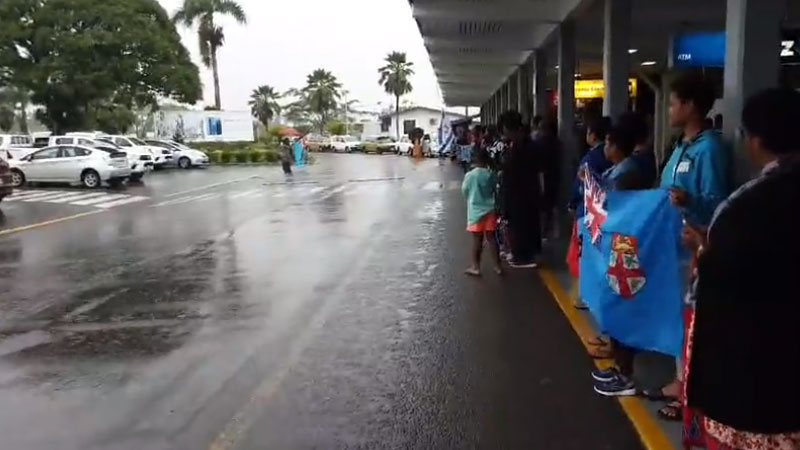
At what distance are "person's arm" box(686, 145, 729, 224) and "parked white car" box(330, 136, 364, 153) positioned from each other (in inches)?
2791

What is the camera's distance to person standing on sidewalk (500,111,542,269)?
9812 mm

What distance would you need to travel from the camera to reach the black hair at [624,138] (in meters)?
5.70

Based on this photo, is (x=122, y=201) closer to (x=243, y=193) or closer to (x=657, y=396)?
(x=243, y=193)

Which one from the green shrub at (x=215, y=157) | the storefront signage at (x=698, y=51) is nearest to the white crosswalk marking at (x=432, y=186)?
the storefront signage at (x=698, y=51)

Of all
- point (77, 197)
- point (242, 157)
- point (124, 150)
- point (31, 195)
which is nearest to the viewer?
point (77, 197)

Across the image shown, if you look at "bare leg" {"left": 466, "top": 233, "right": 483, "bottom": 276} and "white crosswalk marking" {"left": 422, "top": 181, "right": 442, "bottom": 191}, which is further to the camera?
"white crosswalk marking" {"left": 422, "top": 181, "right": 442, "bottom": 191}

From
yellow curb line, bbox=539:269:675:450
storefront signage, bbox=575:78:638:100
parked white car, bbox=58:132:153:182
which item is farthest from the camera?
parked white car, bbox=58:132:153:182

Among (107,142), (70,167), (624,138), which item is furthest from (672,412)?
(107,142)

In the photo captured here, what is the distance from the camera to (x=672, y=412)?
4984mm

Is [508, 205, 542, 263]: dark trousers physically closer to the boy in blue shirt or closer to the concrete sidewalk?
the concrete sidewalk

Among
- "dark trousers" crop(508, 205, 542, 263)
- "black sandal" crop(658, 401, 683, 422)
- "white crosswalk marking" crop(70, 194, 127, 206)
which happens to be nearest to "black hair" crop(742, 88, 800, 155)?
"black sandal" crop(658, 401, 683, 422)

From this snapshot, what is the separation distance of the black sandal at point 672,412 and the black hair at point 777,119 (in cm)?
244

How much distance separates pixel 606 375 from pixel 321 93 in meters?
105

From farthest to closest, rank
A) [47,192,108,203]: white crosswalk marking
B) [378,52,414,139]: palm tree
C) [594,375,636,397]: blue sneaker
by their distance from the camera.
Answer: [378,52,414,139]: palm tree, [47,192,108,203]: white crosswalk marking, [594,375,636,397]: blue sneaker
